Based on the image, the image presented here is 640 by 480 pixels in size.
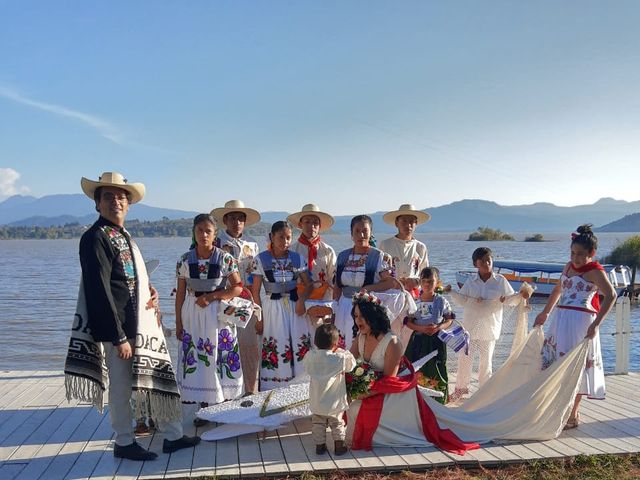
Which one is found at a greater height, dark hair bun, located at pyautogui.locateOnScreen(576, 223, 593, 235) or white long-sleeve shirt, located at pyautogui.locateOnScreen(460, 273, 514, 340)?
dark hair bun, located at pyautogui.locateOnScreen(576, 223, 593, 235)

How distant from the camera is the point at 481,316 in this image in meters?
5.42

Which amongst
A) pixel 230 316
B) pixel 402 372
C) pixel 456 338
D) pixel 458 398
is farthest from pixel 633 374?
pixel 230 316

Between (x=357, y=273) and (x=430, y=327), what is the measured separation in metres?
0.80

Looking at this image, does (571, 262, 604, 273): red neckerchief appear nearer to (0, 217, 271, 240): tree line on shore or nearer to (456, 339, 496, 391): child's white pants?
(456, 339, 496, 391): child's white pants

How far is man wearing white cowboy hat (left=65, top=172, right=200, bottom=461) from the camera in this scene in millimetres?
3482

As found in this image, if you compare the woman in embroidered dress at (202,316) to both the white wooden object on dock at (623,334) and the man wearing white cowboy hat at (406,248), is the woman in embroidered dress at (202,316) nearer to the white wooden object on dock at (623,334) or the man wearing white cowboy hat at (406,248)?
A: the man wearing white cowboy hat at (406,248)

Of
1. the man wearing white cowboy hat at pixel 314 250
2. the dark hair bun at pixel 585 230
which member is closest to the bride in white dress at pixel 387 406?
the man wearing white cowboy hat at pixel 314 250

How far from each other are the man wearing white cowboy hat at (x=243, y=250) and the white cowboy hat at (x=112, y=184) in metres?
1.41

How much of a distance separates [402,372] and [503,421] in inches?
34.2

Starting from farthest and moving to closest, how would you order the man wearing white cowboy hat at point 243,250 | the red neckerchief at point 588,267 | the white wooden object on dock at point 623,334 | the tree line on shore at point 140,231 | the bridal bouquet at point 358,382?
the tree line on shore at point 140,231 → the white wooden object on dock at point 623,334 → the man wearing white cowboy hat at point 243,250 → the red neckerchief at point 588,267 → the bridal bouquet at point 358,382

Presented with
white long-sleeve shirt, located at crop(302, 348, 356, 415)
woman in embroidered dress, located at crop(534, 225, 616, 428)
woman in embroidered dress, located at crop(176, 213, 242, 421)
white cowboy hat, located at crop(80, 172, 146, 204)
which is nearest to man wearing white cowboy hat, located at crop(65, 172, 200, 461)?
white cowboy hat, located at crop(80, 172, 146, 204)

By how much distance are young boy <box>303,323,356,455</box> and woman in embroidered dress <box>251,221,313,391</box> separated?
952 mm

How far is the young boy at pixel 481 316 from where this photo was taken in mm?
5352

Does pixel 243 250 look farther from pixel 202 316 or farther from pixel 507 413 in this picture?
pixel 507 413
